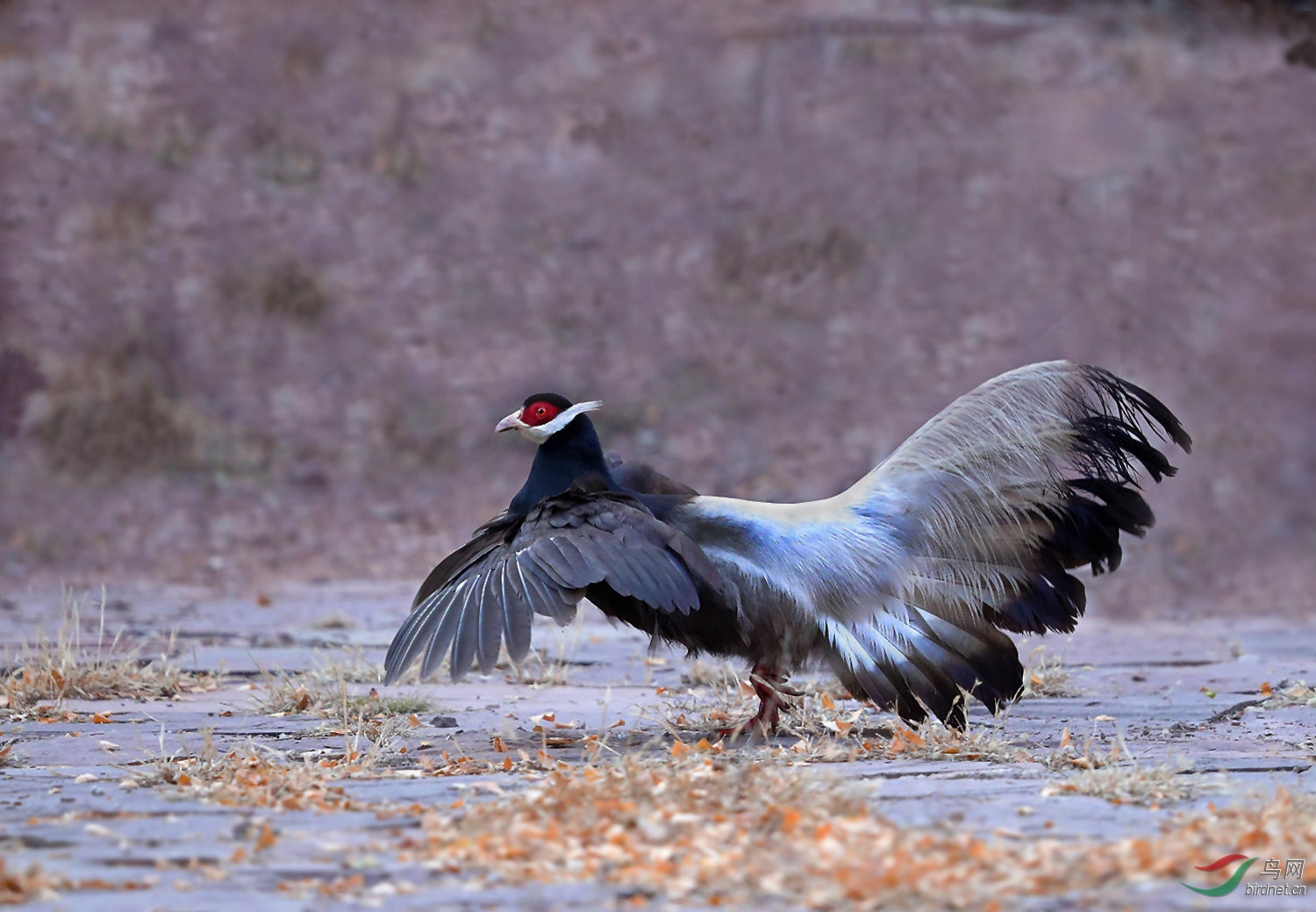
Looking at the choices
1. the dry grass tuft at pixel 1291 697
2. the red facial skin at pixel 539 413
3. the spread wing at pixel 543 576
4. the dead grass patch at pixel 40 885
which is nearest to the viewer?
the dead grass patch at pixel 40 885

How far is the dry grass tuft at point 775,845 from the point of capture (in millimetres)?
2889

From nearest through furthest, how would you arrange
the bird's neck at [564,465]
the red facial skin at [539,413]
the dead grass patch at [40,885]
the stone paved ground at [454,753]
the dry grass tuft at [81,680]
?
the dead grass patch at [40,885] < the stone paved ground at [454,753] < the bird's neck at [564,465] < the red facial skin at [539,413] < the dry grass tuft at [81,680]

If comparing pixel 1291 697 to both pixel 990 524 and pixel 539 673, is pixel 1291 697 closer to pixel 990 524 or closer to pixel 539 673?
pixel 990 524

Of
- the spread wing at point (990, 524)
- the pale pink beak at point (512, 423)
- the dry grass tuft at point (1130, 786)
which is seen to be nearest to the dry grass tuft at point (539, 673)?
the pale pink beak at point (512, 423)

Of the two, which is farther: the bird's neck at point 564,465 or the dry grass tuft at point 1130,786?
the bird's neck at point 564,465

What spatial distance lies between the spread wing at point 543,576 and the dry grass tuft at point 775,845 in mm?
706

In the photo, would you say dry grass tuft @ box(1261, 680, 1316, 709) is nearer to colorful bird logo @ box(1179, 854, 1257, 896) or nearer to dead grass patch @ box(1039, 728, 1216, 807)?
dead grass patch @ box(1039, 728, 1216, 807)

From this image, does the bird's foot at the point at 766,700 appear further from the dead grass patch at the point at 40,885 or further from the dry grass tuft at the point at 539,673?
the dead grass patch at the point at 40,885

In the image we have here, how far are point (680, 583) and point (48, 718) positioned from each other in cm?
241

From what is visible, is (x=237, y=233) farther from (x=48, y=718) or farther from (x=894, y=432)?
(x=48, y=718)

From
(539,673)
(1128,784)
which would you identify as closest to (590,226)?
(539,673)

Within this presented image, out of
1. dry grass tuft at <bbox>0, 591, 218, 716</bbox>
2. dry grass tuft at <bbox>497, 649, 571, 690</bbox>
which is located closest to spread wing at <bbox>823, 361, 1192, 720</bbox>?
dry grass tuft at <bbox>497, 649, 571, 690</bbox>

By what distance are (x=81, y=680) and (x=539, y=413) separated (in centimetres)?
210

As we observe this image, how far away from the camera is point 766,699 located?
4.92 metres
